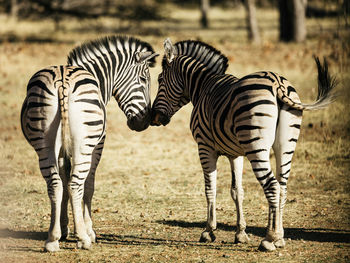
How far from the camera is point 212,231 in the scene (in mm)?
6371

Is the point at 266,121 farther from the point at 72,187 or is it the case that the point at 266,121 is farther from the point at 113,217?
the point at 113,217

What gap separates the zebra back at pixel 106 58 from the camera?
21.9 feet

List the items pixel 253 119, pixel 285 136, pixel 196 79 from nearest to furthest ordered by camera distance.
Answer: pixel 253 119, pixel 285 136, pixel 196 79

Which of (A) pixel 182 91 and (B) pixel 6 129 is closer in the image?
(A) pixel 182 91

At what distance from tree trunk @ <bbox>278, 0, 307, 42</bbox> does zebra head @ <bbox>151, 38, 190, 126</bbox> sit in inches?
764

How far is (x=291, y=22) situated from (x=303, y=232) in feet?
67.4

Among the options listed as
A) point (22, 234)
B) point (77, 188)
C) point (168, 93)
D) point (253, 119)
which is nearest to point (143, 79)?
point (168, 93)

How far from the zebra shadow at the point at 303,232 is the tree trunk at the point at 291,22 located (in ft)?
65.4

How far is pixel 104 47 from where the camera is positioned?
6.86 metres

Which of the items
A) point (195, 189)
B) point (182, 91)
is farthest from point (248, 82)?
point (195, 189)

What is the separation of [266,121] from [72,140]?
1.97 metres

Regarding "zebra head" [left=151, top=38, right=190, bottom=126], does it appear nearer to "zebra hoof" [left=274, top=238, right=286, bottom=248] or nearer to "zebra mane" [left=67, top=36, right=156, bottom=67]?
"zebra mane" [left=67, top=36, right=156, bottom=67]

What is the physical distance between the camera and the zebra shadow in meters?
6.45

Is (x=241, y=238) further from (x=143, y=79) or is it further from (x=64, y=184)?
(x=143, y=79)
